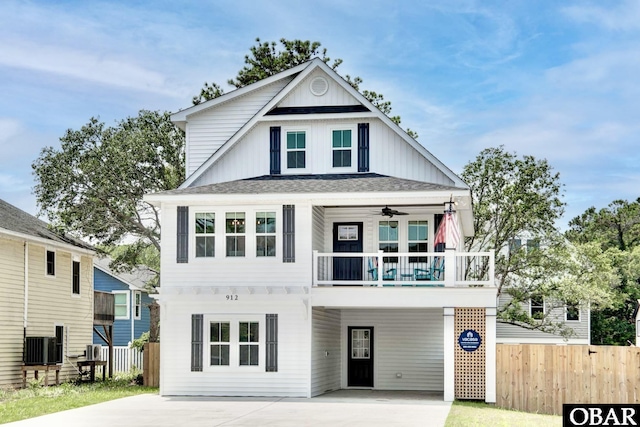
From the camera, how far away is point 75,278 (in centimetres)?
3681

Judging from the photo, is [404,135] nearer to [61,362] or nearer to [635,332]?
[61,362]

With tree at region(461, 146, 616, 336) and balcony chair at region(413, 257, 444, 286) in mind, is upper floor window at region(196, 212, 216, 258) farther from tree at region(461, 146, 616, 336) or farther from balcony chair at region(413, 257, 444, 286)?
tree at region(461, 146, 616, 336)

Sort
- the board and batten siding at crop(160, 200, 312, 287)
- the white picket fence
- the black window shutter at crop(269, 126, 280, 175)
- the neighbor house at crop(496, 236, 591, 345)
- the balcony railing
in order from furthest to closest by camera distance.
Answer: the neighbor house at crop(496, 236, 591, 345) → the white picket fence → the black window shutter at crop(269, 126, 280, 175) → the board and batten siding at crop(160, 200, 312, 287) → the balcony railing

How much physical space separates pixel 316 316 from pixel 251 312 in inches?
77.1

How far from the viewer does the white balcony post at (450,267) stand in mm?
25858

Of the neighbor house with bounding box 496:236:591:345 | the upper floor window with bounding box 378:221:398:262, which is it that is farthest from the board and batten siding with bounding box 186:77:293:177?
the neighbor house with bounding box 496:236:591:345

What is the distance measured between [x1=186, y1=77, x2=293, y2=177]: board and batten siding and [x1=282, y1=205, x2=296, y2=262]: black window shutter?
4939 millimetres

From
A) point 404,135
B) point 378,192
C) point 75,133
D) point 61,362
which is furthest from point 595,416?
point 75,133

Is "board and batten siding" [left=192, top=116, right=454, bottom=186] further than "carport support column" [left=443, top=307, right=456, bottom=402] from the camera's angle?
Yes

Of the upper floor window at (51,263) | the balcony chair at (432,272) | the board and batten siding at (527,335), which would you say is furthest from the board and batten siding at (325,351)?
the board and batten siding at (527,335)

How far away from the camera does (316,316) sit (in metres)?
27.1

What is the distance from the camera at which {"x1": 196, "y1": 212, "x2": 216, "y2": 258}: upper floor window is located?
26891 millimetres

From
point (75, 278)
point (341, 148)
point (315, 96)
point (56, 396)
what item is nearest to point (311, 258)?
point (341, 148)

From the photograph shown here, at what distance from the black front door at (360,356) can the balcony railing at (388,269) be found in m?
2.86
